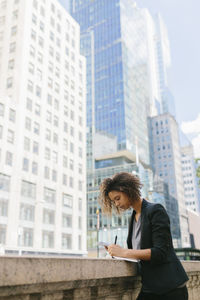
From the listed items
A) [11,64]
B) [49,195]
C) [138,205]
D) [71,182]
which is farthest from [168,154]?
[138,205]

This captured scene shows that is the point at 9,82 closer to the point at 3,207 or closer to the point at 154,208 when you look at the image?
the point at 3,207

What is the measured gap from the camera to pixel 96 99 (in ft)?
354

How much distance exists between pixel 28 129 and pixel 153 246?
4813 cm

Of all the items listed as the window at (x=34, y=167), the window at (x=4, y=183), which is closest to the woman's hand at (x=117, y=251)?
the window at (x=4, y=183)

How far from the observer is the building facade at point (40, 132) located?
44.0 meters

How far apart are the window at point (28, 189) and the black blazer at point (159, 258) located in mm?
43914

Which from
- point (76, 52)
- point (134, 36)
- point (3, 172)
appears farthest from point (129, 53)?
point (3, 172)

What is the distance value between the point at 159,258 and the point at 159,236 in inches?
7.6

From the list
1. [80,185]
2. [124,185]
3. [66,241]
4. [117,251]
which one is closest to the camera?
[117,251]

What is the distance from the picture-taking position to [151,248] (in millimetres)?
2834

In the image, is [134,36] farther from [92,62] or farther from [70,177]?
[70,177]

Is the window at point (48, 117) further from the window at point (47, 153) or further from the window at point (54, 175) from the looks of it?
the window at point (54, 175)

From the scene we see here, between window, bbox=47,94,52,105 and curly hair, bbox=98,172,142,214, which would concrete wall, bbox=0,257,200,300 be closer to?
curly hair, bbox=98,172,142,214

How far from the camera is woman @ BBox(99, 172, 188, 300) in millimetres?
2787
